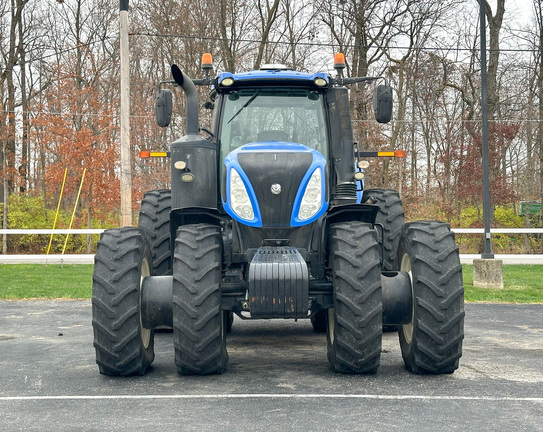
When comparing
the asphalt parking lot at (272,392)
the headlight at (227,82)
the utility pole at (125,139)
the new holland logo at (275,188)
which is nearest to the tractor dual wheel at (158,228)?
the asphalt parking lot at (272,392)

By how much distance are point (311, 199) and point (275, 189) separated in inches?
14.1

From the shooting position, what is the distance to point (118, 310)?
6.47 m

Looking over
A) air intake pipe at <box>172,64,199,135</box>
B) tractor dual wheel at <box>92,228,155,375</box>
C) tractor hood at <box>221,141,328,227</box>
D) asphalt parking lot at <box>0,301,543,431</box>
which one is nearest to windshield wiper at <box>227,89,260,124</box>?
air intake pipe at <box>172,64,199,135</box>

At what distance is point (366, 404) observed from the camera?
18.4 feet

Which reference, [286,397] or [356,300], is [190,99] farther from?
[286,397]

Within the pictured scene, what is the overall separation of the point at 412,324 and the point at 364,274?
87cm

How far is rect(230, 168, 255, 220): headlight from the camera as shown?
22.4ft

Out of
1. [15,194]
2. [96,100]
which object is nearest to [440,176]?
[96,100]

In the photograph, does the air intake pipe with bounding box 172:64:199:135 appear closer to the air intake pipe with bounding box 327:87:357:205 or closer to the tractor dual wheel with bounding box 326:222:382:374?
the air intake pipe with bounding box 327:87:357:205

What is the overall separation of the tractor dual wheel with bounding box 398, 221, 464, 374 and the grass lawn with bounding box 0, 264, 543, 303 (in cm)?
770

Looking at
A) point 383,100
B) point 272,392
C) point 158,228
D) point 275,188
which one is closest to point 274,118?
point 383,100

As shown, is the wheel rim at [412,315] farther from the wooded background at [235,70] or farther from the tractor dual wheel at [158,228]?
the wooded background at [235,70]

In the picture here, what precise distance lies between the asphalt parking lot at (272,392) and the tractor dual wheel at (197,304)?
0.82 feet

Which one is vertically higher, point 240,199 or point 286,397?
point 240,199
